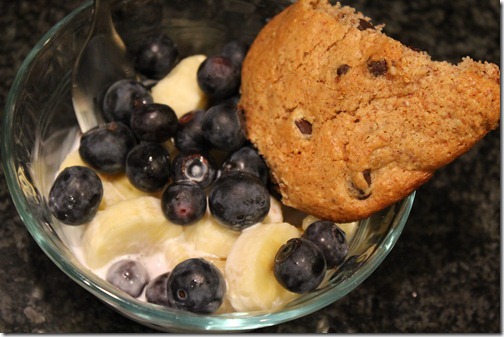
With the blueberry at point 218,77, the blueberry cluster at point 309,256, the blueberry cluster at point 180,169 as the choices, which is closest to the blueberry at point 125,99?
the blueberry cluster at point 180,169

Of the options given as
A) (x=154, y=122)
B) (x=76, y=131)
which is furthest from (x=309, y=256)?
(x=76, y=131)

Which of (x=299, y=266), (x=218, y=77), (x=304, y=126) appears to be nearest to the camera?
(x=299, y=266)

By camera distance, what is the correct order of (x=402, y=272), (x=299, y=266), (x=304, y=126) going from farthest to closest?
(x=402, y=272) → (x=304, y=126) → (x=299, y=266)

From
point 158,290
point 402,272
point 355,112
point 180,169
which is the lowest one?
point 402,272

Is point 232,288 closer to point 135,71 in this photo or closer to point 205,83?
point 205,83

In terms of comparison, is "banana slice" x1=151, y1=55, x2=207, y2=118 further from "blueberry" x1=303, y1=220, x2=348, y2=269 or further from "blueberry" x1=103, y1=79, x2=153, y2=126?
"blueberry" x1=303, y1=220, x2=348, y2=269

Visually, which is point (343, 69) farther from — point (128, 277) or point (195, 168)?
point (128, 277)

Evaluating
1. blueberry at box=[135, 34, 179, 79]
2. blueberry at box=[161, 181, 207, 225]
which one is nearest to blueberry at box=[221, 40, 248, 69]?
blueberry at box=[135, 34, 179, 79]

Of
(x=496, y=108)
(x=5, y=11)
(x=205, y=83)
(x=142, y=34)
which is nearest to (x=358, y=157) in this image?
(x=496, y=108)
